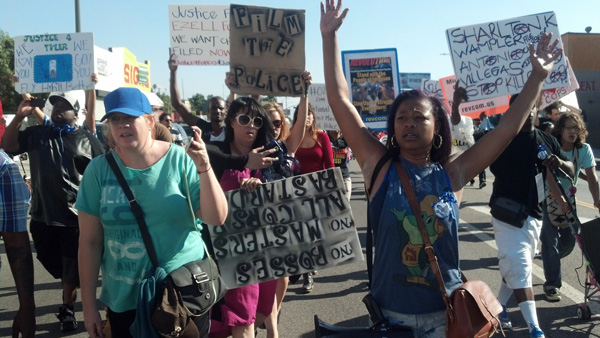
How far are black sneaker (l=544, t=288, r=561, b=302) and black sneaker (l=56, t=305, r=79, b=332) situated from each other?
455 centimetres

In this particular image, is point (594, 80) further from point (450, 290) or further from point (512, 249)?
point (450, 290)

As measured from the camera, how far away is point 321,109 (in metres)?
10.5

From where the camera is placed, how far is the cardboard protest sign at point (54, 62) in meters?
6.56

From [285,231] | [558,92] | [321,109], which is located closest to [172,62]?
[285,231]

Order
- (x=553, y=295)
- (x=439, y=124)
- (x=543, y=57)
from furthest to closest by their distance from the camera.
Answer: (x=553, y=295) < (x=543, y=57) < (x=439, y=124)

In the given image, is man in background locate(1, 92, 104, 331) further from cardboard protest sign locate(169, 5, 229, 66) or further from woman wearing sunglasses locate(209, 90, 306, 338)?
woman wearing sunglasses locate(209, 90, 306, 338)

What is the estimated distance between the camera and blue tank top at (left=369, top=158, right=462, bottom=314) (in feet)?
8.05

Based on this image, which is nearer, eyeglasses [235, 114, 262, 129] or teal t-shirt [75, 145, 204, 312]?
teal t-shirt [75, 145, 204, 312]

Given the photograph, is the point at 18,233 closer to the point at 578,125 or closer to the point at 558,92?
the point at 578,125

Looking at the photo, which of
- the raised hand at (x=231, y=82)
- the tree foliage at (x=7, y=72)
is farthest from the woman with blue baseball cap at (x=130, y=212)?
the tree foliage at (x=7, y=72)

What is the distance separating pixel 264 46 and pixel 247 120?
106cm

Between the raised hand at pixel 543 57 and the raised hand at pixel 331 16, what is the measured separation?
3.09ft

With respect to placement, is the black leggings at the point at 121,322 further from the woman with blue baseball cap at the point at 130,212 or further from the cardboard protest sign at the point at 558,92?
the cardboard protest sign at the point at 558,92

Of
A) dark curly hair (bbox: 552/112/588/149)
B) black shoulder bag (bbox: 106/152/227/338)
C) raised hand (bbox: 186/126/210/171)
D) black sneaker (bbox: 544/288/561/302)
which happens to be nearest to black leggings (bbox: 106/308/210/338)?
black shoulder bag (bbox: 106/152/227/338)
